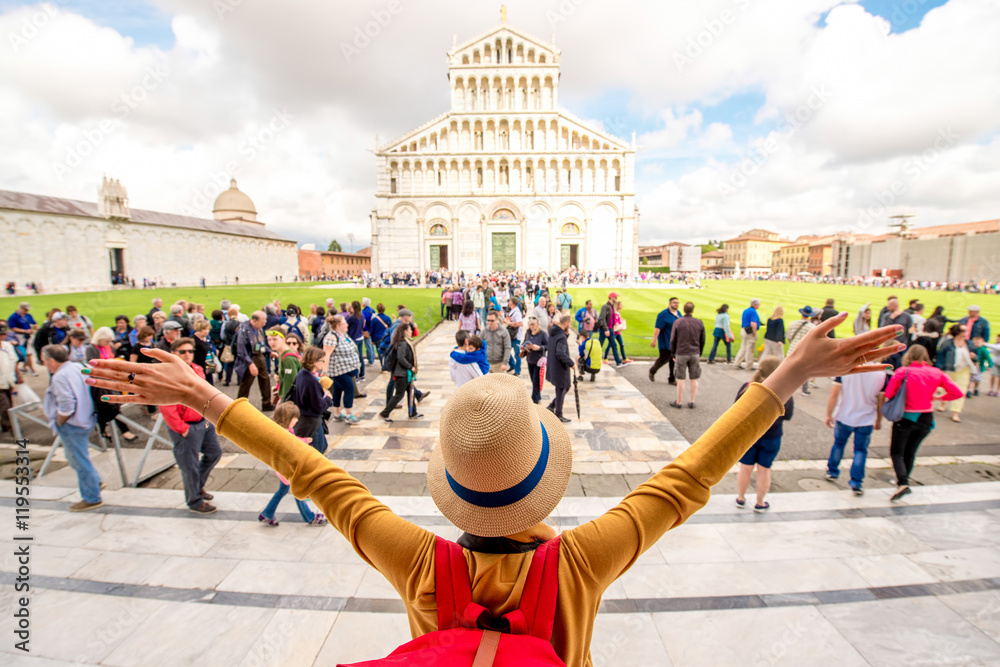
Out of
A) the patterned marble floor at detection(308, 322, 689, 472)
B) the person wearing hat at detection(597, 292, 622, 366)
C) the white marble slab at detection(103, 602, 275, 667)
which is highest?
the person wearing hat at detection(597, 292, 622, 366)

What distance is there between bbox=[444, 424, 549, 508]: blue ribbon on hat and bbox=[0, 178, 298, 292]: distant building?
51203 millimetres

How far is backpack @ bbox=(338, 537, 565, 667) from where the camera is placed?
0.84m

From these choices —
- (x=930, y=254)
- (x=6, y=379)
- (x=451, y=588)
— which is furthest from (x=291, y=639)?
(x=930, y=254)

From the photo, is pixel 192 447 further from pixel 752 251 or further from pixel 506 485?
pixel 752 251

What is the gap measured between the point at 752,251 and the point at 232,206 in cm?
10716

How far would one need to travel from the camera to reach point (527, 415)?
105cm

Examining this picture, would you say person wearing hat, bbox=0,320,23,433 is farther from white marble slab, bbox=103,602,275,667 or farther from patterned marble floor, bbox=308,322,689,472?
white marble slab, bbox=103,602,275,667

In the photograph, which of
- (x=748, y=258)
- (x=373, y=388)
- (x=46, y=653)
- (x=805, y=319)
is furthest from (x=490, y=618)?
(x=748, y=258)

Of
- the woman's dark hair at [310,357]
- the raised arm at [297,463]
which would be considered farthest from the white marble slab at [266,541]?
the raised arm at [297,463]

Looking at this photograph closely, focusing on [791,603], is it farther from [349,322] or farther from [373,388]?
[349,322]

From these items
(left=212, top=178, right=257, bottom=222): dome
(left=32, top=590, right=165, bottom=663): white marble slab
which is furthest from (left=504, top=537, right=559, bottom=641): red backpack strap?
(left=212, top=178, right=257, bottom=222): dome

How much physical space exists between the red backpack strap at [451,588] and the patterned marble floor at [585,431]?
457 cm

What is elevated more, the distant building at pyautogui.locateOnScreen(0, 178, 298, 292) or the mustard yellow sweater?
the distant building at pyautogui.locateOnScreen(0, 178, 298, 292)

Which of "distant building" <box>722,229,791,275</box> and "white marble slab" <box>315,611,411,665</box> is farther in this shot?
"distant building" <box>722,229,791,275</box>
